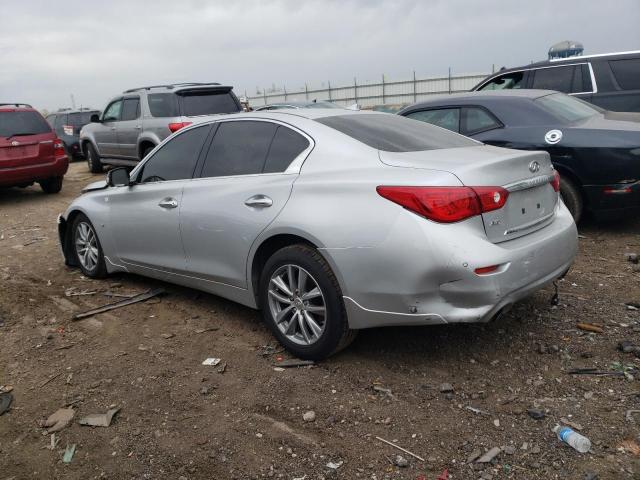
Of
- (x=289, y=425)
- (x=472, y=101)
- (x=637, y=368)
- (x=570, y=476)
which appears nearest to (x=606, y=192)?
(x=472, y=101)

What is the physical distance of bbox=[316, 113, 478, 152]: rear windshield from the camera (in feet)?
11.9

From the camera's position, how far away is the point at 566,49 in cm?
1153

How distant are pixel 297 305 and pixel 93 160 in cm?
1161

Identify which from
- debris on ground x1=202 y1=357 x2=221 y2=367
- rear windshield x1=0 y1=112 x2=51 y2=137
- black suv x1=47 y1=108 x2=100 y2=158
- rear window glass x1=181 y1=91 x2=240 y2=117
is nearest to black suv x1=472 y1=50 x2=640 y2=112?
rear window glass x1=181 y1=91 x2=240 y2=117

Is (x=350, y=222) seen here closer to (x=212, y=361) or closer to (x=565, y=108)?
(x=212, y=361)

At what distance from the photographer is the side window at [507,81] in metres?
8.36

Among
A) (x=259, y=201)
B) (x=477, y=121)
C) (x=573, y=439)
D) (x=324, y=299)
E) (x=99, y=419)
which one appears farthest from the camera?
(x=477, y=121)

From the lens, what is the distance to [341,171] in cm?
339

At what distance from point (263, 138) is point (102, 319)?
2.02 m

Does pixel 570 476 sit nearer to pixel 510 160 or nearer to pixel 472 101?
pixel 510 160

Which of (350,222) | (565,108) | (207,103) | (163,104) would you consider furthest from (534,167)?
(163,104)

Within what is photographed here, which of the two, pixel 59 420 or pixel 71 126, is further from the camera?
pixel 71 126

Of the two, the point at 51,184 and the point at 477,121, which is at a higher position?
the point at 477,121

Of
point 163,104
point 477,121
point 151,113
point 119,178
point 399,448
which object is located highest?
point 163,104
